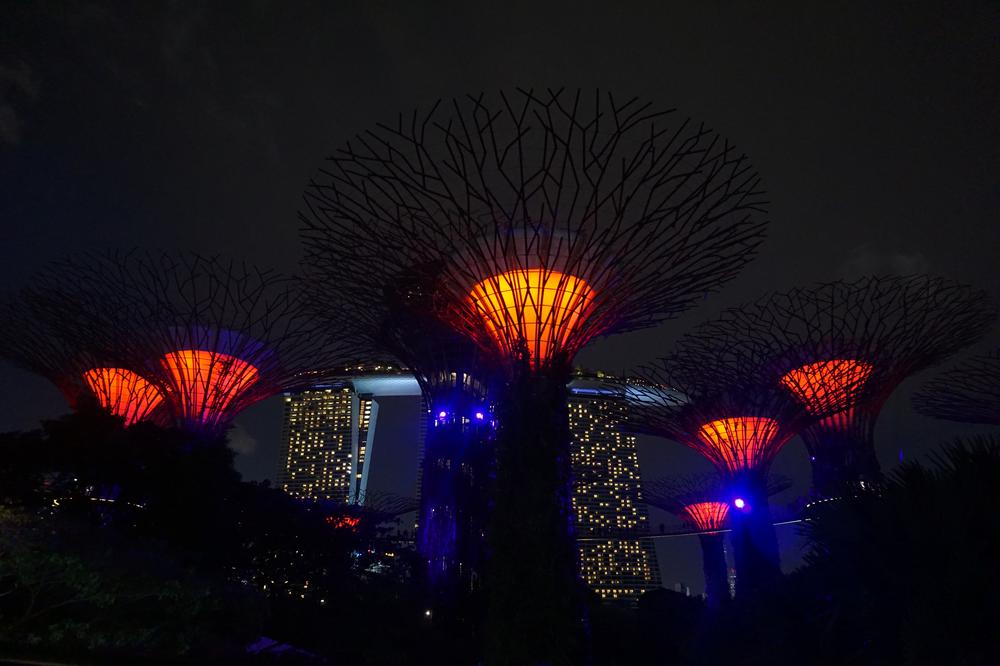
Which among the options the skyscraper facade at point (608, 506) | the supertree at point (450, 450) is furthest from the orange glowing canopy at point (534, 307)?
the skyscraper facade at point (608, 506)

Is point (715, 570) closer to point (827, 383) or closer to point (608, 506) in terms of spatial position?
point (827, 383)

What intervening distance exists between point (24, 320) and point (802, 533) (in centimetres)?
2323

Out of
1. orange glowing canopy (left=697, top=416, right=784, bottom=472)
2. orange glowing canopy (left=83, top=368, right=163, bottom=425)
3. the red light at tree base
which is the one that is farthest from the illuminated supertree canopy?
orange glowing canopy (left=697, top=416, right=784, bottom=472)

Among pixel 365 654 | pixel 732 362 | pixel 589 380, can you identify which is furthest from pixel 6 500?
pixel 589 380

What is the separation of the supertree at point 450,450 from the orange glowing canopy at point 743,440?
9844 millimetres

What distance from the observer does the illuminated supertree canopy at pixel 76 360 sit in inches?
758

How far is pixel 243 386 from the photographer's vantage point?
22344 millimetres

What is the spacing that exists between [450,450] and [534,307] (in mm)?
10540

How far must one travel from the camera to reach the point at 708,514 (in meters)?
31.8

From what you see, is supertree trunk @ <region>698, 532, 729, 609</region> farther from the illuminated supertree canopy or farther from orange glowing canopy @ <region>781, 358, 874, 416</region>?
the illuminated supertree canopy

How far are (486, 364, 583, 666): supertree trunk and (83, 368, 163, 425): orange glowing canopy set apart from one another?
18036mm

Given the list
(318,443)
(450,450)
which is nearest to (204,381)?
(450,450)

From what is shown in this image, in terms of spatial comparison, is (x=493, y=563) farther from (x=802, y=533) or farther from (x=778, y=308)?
(x=778, y=308)

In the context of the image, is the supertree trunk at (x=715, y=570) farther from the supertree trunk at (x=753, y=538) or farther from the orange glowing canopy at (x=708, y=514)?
the supertree trunk at (x=753, y=538)
